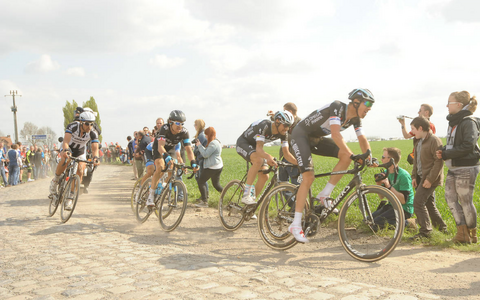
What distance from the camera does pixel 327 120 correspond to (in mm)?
5680

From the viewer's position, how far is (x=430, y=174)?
625 cm

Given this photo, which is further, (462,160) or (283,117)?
(283,117)

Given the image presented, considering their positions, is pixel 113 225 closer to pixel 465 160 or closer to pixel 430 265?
pixel 430 265

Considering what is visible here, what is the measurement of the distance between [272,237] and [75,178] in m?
5.13

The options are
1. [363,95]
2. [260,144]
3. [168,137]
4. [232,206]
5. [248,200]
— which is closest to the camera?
[363,95]

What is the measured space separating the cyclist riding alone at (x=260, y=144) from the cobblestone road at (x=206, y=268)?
886 mm

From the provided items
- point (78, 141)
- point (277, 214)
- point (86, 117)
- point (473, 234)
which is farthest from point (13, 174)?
point (473, 234)

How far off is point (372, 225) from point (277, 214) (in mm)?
1479

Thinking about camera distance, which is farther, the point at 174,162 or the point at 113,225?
the point at 113,225

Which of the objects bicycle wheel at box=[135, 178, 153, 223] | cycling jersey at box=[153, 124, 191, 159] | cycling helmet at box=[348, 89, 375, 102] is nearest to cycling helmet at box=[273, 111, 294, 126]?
cycling helmet at box=[348, 89, 375, 102]

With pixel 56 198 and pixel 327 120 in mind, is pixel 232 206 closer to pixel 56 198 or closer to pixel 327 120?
pixel 327 120

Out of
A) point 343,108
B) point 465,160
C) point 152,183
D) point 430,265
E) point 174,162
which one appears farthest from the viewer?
point 152,183

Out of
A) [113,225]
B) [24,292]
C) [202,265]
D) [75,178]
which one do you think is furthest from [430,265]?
[75,178]

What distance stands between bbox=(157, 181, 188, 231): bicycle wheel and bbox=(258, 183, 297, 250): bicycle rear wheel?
1.83 metres
